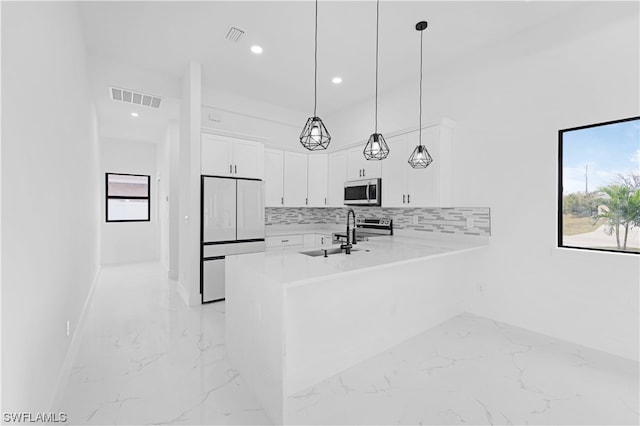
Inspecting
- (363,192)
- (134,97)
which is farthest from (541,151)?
(134,97)

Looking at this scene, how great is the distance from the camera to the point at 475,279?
3490 mm

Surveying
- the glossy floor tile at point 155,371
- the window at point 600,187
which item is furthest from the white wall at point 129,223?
the window at point 600,187

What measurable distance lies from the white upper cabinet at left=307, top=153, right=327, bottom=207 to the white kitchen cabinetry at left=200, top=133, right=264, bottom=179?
40.4 inches

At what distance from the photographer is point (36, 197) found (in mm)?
1485

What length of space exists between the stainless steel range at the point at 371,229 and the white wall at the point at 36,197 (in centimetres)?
330

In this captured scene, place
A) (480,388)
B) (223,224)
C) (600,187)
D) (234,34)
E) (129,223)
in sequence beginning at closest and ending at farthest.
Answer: (480,388)
(600,187)
(234,34)
(223,224)
(129,223)

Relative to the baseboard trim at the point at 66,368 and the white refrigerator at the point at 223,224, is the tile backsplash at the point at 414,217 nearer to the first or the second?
the white refrigerator at the point at 223,224

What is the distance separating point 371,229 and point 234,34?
10.8ft

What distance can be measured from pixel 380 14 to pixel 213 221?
10.0ft

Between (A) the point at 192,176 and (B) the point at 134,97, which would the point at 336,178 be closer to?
(A) the point at 192,176

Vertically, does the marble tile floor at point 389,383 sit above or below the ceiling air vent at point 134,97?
below

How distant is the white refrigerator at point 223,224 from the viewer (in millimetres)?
3807

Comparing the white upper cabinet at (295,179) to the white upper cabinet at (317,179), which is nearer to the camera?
the white upper cabinet at (295,179)

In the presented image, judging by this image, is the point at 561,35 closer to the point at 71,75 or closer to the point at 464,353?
the point at 464,353
